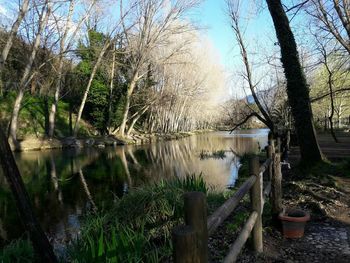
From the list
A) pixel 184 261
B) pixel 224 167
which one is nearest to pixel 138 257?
pixel 184 261

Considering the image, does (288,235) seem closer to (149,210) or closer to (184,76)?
(149,210)

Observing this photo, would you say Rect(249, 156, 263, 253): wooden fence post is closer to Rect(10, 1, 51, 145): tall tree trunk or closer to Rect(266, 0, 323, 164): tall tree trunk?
Rect(266, 0, 323, 164): tall tree trunk

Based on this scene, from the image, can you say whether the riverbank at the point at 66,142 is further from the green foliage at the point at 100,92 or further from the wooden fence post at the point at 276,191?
the wooden fence post at the point at 276,191

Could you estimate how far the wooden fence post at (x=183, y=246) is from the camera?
1736mm

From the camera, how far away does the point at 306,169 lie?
9.88 meters

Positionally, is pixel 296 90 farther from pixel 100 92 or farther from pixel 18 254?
pixel 100 92

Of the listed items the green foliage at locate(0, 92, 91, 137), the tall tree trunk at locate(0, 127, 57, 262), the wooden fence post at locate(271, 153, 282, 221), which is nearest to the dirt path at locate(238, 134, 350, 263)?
the wooden fence post at locate(271, 153, 282, 221)

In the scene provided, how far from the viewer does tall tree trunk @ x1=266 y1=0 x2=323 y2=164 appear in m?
9.93

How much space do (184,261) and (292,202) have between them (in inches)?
222

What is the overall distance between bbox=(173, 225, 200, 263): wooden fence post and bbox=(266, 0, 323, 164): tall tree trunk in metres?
8.76

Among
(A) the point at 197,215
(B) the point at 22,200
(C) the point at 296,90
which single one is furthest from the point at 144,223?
(C) the point at 296,90

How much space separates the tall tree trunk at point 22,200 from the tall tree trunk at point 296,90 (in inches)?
294

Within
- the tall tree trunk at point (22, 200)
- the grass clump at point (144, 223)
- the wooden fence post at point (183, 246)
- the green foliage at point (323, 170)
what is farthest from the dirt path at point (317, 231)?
the wooden fence post at point (183, 246)

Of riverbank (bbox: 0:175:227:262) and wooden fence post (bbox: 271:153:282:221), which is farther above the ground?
wooden fence post (bbox: 271:153:282:221)
